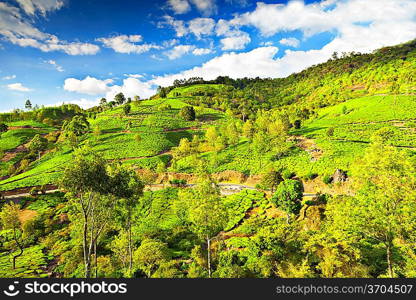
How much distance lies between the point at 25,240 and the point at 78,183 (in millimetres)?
34517

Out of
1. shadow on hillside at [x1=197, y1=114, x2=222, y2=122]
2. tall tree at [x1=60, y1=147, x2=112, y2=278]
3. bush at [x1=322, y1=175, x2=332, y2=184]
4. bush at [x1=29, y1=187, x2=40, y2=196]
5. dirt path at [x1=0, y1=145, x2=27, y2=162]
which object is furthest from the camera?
shadow on hillside at [x1=197, y1=114, x2=222, y2=122]

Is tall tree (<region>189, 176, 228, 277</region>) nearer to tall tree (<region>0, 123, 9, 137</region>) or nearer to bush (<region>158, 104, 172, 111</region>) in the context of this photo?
bush (<region>158, 104, 172, 111</region>)

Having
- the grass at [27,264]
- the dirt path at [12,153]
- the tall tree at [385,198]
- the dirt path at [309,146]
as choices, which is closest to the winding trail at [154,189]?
the dirt path at [309,146]

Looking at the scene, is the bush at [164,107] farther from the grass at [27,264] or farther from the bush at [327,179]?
the bush at [327,179]

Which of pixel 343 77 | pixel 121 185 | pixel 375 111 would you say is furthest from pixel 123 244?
pixel 343 77

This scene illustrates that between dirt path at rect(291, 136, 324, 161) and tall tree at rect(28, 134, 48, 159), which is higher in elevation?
tall tree at rect(28, 134, 48, 159)

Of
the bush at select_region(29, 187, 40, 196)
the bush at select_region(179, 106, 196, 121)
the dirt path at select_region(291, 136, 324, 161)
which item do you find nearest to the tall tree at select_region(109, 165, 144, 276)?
the bush at select_region(29, 187, 40, 196)

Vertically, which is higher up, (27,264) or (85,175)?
(85,175)

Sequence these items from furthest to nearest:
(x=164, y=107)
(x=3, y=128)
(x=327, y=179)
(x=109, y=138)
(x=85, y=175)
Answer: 1. (x=164, y=107)
2. (x=3, y=128)
3. (x=109, y=138)
4. (x=327, y=179)
5. (x=85, y=175)

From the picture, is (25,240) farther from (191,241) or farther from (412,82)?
(412,82)

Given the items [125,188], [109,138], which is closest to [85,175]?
[125,188]

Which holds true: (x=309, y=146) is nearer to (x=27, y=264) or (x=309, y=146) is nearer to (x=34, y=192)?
(x=27, y=264)

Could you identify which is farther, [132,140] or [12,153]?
[132,140]

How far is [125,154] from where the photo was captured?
87.1 metres
